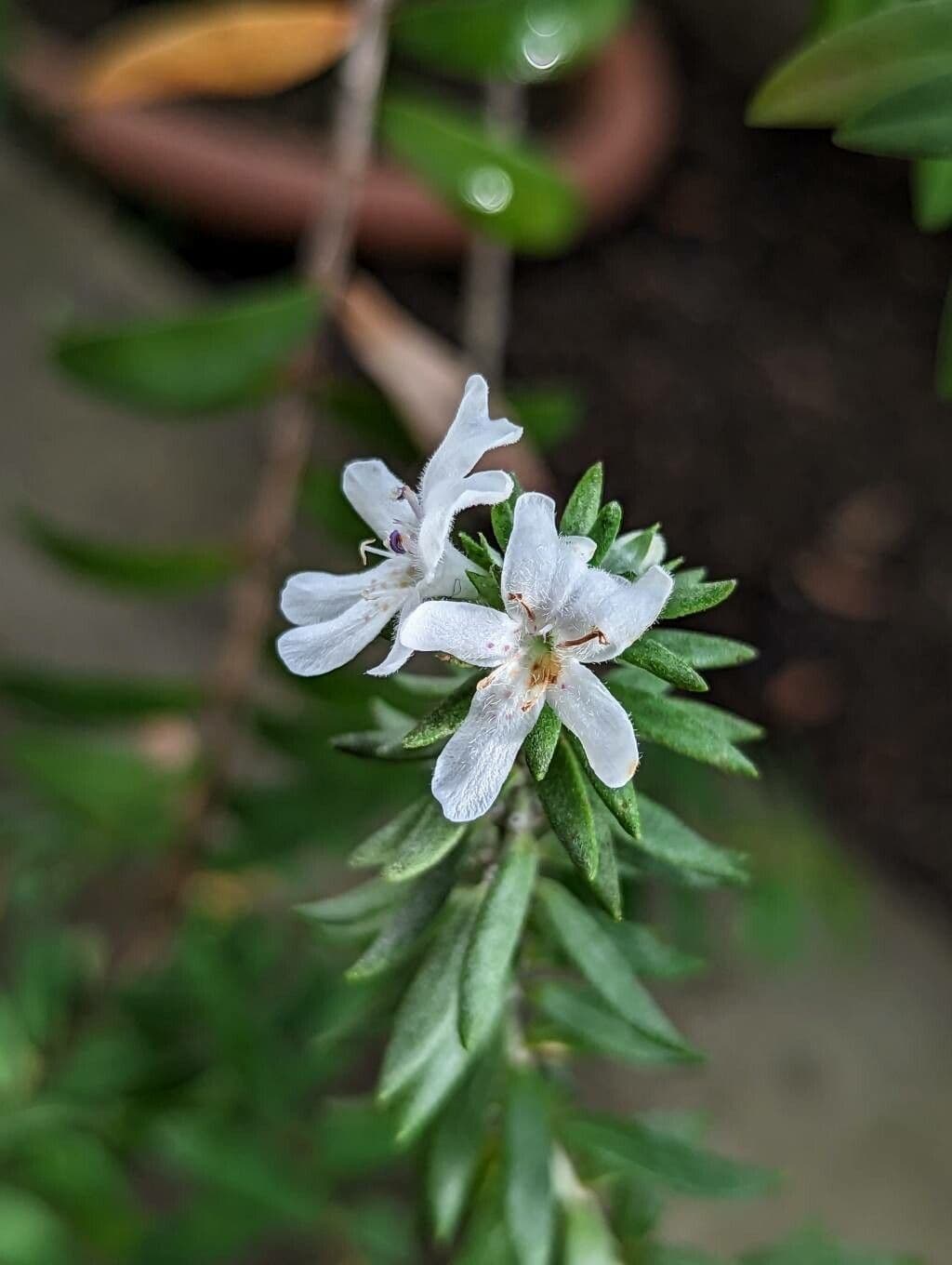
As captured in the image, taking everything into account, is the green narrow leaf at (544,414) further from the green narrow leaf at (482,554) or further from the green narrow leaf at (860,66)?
the green narrow leaf at (482,554)

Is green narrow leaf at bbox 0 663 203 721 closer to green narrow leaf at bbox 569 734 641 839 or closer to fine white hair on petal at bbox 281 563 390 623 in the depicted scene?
fine white hair on petal at bbox 281 563 390 623

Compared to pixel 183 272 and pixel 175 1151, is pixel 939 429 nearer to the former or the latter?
pixel 183 272

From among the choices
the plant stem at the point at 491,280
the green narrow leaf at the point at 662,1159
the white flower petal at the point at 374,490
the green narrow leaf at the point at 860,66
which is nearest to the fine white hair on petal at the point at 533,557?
the white flower petal at the point at 374,490

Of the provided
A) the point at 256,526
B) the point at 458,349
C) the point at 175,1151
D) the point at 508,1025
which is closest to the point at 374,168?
the point at 458,349

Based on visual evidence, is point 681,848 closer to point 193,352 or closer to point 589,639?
point 589,639

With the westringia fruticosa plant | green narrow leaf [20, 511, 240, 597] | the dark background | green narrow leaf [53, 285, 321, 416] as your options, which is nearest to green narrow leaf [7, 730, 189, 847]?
green narrow leaf [20, 511, 240, 597]

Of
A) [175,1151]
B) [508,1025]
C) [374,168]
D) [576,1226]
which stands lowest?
[175,1151]
